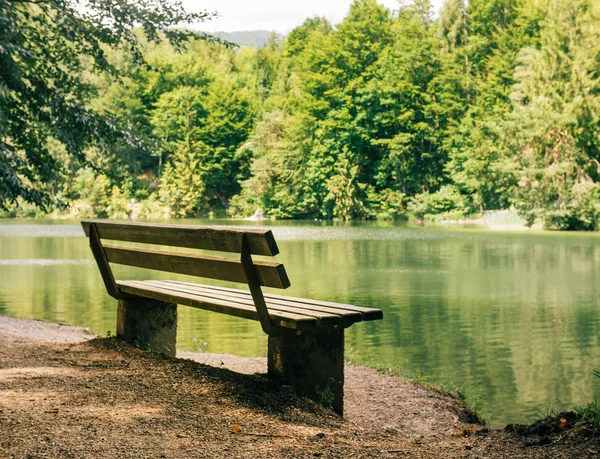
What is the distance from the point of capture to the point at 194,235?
475 cm

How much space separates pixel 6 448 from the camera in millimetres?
3270

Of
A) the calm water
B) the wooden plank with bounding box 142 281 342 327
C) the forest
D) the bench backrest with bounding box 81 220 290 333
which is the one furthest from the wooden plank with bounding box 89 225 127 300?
the forest

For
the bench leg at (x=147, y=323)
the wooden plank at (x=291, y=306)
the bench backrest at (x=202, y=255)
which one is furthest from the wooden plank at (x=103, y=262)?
the wooden plank at (x=291, y=306)

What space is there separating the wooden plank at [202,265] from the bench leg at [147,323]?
386 mm

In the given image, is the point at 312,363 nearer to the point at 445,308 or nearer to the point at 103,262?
the point at 103,262

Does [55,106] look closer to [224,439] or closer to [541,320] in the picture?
[541,320]

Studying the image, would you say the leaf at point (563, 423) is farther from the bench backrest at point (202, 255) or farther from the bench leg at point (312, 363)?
the bench backrest at point (202, 255)

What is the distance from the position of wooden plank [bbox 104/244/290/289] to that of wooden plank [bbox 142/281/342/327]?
Answer: 21 cm

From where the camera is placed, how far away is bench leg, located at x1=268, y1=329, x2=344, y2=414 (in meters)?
4.60

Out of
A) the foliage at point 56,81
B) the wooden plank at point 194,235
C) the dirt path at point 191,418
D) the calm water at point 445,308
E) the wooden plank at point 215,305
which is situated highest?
the foliage at point 56,81

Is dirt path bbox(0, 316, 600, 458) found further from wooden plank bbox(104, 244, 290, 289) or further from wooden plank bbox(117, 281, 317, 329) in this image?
wooden plank bbox(104, 244, 290, 289)

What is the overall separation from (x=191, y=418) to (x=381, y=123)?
176ft

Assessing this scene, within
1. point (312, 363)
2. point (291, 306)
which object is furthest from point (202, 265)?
point (312, 363)

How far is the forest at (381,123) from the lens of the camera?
39.7 metres
